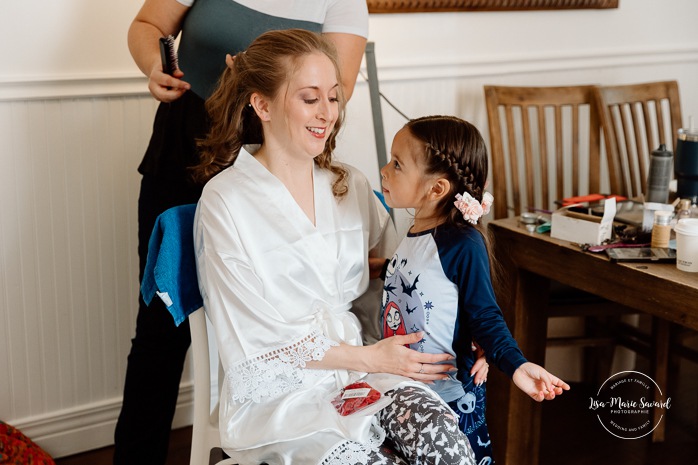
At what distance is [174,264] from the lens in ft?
4.96

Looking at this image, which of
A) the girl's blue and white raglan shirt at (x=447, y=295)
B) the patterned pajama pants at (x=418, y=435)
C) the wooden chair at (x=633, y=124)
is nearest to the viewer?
the patterned pajama pants at (x=418, y=435)

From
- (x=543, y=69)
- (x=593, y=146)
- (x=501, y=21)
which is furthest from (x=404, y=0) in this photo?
(x=593, y=146)

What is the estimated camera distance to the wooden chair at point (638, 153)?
2596 mm

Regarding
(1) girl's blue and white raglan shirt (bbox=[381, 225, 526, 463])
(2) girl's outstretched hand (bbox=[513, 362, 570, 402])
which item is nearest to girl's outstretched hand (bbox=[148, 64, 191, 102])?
(1) girl's blue and white raglan shirt (bbox=[381, 225, 526, 463])

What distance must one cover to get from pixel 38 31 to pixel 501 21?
1.58 meters

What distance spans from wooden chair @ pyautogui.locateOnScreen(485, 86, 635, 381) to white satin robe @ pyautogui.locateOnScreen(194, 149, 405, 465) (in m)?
1.14

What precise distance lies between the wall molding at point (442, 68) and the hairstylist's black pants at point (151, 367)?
1.33 feet

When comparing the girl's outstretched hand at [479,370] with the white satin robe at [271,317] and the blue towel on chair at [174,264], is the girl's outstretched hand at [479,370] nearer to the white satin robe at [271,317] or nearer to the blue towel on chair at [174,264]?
the white satin robe at [271,317]

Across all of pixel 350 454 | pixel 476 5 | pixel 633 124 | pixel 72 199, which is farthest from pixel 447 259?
pixel 633 124

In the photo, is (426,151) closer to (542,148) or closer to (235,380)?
(235,380)

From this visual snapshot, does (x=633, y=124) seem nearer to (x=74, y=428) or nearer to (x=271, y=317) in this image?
(x=271, y=317)

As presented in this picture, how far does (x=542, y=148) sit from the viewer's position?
9.41 ft

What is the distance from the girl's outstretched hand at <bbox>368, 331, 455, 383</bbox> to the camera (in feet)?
4.89

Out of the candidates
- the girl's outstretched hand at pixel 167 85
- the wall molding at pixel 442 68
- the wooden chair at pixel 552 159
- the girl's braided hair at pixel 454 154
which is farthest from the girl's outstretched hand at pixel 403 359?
the wall molding at pixel 442 68
